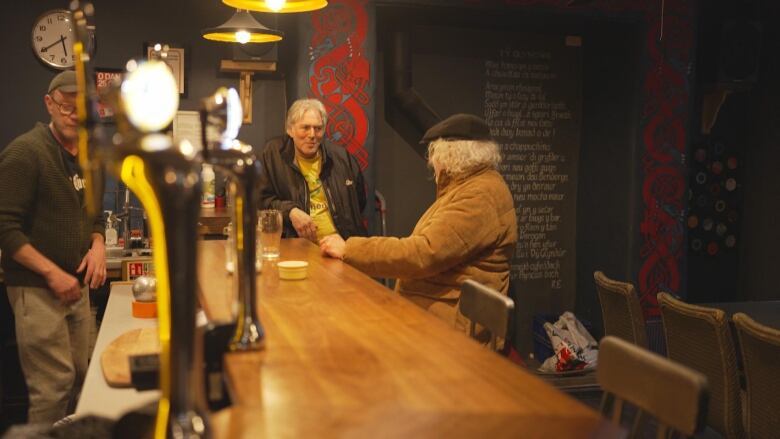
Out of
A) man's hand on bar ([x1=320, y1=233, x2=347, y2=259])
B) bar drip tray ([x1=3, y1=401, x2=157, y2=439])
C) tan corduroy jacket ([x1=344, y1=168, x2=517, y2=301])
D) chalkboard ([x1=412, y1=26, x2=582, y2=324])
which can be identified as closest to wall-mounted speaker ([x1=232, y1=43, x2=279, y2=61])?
chalkboard ([x1=412, y1=26, x2=582, y2=324])

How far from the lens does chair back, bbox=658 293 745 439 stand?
299 cm

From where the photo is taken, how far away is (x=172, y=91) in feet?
3.23

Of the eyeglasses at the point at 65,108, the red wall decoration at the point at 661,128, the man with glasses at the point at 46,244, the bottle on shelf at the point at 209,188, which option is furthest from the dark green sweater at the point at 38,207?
the red wall decoration at the point at 661,128

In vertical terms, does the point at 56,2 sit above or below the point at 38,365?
above

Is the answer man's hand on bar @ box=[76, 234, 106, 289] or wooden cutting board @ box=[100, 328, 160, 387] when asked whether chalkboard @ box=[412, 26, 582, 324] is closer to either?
man's hand on bar @ box=[76, 234, 106, 289]

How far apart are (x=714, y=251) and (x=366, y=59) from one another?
3307 millimetres

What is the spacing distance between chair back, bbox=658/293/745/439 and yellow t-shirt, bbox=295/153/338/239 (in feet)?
6.03

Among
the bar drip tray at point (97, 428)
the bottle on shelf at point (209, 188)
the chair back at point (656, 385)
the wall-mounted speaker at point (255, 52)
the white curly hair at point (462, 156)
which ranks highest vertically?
the wall-mounted speaker at point (255, 52)

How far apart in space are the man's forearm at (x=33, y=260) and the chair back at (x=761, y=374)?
269 cm

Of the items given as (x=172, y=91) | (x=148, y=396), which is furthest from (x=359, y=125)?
(x=172, y=91)

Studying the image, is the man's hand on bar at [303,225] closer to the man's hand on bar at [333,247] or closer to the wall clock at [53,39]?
the man's hand on bar at [333,247]

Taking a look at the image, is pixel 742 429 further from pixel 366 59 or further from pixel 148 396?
pixel 366 59

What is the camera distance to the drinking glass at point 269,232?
Answer: 8.16 feet

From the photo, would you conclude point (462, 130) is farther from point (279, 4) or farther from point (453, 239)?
point (279, 4)
